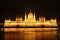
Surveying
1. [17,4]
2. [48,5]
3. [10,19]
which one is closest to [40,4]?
[48,5]

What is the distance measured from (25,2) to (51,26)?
1.39 metres

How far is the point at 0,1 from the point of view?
6254 millimetres

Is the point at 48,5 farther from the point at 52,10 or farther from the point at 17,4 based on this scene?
the point at 17,4

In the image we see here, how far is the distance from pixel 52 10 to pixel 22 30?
4.48ft

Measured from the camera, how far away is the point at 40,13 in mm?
6344

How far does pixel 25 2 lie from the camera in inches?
250

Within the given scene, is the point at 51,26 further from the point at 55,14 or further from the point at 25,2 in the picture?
the point at 25,2

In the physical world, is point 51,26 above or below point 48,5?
below

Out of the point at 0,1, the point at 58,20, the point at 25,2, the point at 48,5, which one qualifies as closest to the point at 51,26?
the point at 58,20

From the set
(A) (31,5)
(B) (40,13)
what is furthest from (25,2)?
(B) (40,13)

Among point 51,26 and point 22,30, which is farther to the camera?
point 51,26

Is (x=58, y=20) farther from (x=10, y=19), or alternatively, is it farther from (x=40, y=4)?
(x=10, y=19)

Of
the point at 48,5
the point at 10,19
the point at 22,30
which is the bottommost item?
the point at 22,30

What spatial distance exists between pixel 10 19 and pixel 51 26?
5.34ft
